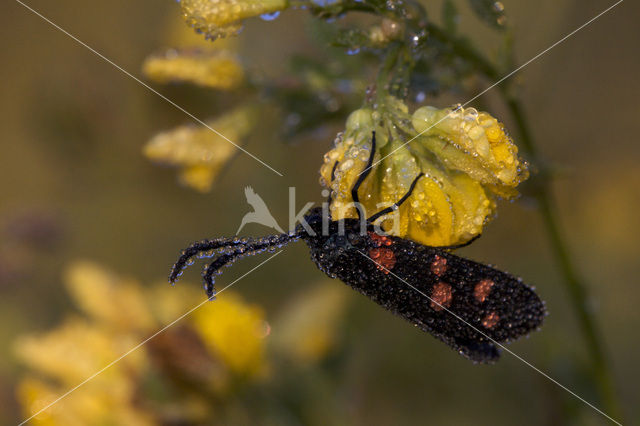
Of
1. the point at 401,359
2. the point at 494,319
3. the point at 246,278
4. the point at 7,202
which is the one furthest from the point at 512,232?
the point at 7,202

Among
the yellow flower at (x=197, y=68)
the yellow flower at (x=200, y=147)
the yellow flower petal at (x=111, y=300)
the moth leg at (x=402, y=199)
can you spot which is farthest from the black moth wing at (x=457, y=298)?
the yellow flower petal at (x=111, y=300)

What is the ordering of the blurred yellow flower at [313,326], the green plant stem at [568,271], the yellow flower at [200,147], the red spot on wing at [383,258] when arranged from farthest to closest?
the blurred yellow flower at [313,326], the yellow flower at [200,147], the green plant stem at [568,271], the red spot on wing at [383,258]

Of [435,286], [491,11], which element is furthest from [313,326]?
[491,11]

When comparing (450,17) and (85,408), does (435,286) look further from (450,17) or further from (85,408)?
(85,408)

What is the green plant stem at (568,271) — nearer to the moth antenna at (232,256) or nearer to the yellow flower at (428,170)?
the yellow flower at (428,170)

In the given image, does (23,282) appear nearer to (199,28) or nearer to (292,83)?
(292,83)

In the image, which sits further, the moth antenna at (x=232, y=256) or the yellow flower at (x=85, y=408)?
the yellow flower at (x=85, y=408)

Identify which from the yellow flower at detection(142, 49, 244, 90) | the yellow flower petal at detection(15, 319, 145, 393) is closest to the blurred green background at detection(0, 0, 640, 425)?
the yellow flower petal at detection(15, 319, 145, 393)

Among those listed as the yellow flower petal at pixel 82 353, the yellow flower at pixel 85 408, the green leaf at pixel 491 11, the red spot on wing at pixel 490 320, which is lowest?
the yellow flower at pixel 85 408
